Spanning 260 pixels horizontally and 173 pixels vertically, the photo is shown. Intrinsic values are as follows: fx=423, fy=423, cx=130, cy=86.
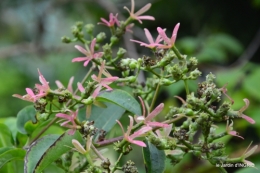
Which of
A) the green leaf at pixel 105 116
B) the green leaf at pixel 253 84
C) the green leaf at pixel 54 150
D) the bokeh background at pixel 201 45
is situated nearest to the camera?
the green leaf at pixel 54 150

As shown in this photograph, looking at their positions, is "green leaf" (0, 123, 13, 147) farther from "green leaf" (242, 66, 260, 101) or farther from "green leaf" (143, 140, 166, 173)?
"green leaf" (242, 66, 260, 101)

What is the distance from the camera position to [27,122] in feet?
→ 2.17

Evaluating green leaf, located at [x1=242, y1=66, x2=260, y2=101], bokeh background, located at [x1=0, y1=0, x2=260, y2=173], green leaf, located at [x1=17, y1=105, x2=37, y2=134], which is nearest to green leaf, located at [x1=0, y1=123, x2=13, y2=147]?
green leaf, located at [x1=17, y1=105, x2=37, y2=134]

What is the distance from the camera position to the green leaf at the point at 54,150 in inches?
20.6

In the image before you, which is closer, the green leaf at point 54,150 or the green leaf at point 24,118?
the green leaf at point 54,150

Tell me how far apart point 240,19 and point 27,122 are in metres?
1.64

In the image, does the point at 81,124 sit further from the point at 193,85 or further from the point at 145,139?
the point at 193,85

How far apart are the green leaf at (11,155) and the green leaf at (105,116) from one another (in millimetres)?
117

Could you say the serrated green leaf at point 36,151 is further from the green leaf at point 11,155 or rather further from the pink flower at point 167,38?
the pink flower at point 167,38

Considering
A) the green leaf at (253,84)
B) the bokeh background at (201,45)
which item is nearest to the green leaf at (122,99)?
the bokeh background at (201,45)

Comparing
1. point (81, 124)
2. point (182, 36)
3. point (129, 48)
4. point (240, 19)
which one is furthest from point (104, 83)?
point (182, 36)

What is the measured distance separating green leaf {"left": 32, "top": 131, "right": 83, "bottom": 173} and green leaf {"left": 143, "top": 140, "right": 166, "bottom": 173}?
0.10m

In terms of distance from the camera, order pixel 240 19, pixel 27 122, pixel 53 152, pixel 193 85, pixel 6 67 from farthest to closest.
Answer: pixel 6 67 < pixel 240 19 < pixel 193 85 < pixel 27 122 < pixel 53 152

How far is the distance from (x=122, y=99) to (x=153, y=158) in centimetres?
9
